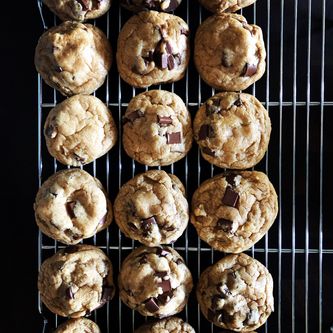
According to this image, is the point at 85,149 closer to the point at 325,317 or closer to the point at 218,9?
the point at 218,9

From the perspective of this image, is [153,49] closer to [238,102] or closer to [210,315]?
[238,102]

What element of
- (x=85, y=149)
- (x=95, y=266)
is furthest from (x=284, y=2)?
(x=95, y=266)

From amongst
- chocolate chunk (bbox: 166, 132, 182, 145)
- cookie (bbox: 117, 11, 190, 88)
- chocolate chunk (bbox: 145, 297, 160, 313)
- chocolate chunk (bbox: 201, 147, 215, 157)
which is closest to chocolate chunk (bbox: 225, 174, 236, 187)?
chocolate chunk (bbox: 201, 147, 215, 157)

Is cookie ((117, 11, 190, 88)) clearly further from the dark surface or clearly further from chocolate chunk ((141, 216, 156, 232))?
chocolate chunk ((141, 216, 156, 232))

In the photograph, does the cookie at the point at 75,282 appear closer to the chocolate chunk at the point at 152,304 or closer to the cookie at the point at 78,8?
the chocolate chunk at the point at 152,304

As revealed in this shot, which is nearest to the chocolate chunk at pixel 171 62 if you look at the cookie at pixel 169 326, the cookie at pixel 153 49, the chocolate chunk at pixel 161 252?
the cookie at pixel 153 49

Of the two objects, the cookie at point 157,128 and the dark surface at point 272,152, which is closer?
the cookie at point 157,128

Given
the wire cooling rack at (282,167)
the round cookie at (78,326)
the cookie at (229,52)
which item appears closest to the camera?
the cookie at (229,52)
